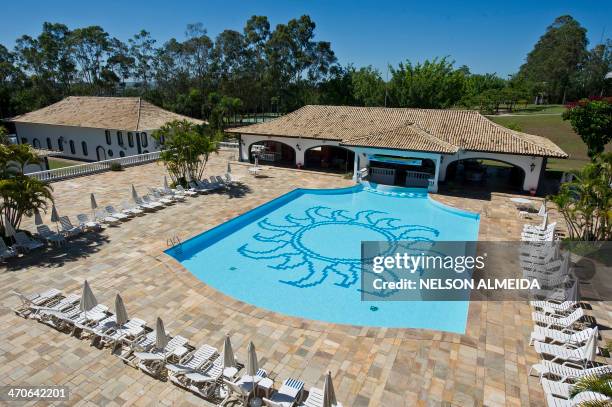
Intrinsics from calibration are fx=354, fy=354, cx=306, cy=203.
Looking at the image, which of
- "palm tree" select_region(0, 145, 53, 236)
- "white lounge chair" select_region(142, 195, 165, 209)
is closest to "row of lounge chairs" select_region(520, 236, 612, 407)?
"palm tree" select_region(0, 145, 53, 236)

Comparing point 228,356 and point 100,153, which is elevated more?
point 100,153

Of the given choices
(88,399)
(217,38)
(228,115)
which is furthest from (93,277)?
(217,38)

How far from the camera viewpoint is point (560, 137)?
4181cm

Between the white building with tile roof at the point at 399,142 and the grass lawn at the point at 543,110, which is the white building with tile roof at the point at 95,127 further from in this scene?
the grass lawn at the point at 543,110

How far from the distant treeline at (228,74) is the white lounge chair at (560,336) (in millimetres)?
44063

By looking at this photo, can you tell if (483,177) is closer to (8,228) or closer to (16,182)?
(16,182)

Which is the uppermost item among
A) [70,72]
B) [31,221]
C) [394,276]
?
[70,72]

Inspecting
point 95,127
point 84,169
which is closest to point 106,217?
point 84,169

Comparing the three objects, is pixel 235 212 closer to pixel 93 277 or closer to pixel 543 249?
pixel 93 277

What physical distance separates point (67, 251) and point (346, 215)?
13544 mm

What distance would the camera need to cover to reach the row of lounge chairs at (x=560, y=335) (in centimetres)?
729

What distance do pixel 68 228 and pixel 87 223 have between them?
3.70 feet

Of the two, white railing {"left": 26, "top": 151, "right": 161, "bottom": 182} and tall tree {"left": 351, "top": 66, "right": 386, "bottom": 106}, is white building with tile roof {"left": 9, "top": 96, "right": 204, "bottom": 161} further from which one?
tall tree {"left": 351, "top": 66, "right": 386, "bottom": 106}

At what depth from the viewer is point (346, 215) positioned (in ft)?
67.4
